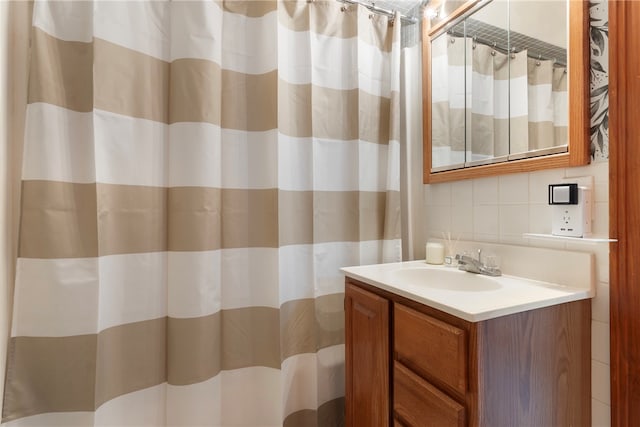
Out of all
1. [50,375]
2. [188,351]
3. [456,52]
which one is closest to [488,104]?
[456,52]

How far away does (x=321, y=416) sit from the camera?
1.33 metres

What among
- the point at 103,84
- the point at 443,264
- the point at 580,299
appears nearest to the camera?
the point at 580,299

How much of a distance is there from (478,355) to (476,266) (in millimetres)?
512

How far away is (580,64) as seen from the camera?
2.93ft

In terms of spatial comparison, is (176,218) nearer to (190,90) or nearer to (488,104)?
(190,90)

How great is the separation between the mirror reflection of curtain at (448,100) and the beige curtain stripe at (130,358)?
1.36 meters

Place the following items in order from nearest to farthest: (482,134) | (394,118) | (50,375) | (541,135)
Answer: (50,375) → (541,135) → (482,134) → (394,118)

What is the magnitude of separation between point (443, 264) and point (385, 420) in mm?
649

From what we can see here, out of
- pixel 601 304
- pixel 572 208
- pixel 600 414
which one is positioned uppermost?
pixel 572 208

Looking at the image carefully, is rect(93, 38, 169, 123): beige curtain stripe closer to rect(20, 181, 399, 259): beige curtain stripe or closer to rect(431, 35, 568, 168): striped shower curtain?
rect(20, 181, 399, 259): beige curtain stripe

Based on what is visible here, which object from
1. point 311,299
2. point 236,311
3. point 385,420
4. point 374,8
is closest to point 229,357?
point 236,311

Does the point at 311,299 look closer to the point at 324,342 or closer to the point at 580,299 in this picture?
the point at 324,342

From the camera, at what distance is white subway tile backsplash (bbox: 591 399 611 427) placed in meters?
0.84

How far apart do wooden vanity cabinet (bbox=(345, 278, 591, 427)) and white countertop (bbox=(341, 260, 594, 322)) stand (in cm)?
3
